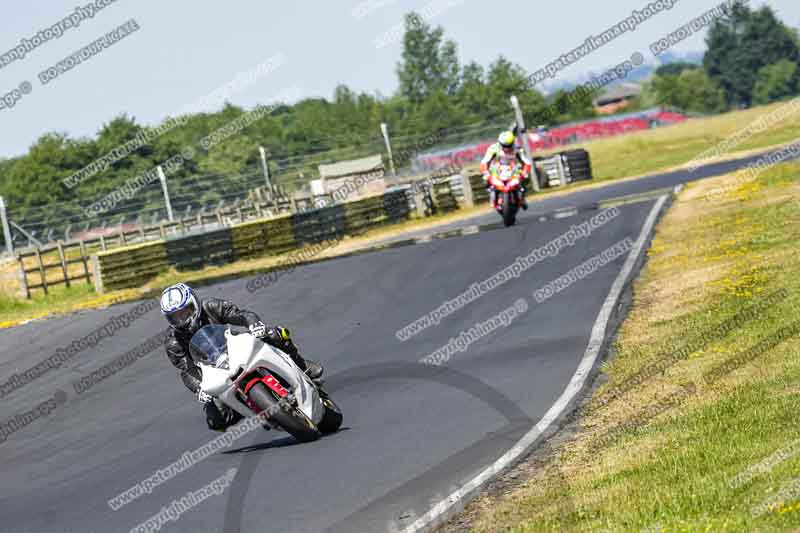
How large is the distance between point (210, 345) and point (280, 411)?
2.36 ft

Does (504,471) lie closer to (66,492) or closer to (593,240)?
(66,492)

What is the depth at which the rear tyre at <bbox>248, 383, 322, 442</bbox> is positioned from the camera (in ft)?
27.8

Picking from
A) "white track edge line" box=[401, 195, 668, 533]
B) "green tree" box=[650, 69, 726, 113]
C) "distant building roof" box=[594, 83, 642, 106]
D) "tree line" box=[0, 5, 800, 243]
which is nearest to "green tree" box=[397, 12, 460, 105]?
"tree line" box=[0, 5, 800, 243]

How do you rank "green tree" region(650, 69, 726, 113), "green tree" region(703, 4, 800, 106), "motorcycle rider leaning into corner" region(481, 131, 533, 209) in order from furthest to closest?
"green tree" region(703, 4, 800, 106), "green tree" region(650, 69, 726, 113), "motorcycle rider leaning into corner" region(481, 131, 533, 209)

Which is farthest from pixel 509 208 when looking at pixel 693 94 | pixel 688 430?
pixel 693 94

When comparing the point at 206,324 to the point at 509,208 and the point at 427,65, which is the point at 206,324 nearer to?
the point at 509,208

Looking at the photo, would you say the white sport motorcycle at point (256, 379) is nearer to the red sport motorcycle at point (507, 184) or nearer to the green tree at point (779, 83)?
the red sport motorcycle at point (507, 184)

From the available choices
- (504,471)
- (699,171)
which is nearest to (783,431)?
(504,471)

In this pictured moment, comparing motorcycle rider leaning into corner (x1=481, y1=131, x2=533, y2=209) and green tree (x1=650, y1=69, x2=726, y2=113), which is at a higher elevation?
motorcycle rider leaning into corner (x1=481, y1=131, x2=533, y2=209)

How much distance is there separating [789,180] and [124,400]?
15294 mm

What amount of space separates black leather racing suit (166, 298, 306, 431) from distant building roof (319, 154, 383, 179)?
3065cm

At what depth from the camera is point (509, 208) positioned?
2127cm

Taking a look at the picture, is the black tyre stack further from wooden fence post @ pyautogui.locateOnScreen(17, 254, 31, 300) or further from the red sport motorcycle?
wooden fence post @ pyautogui.locateOnScreen(17, 254, 31, 300)

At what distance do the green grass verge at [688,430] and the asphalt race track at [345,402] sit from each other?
570mm
